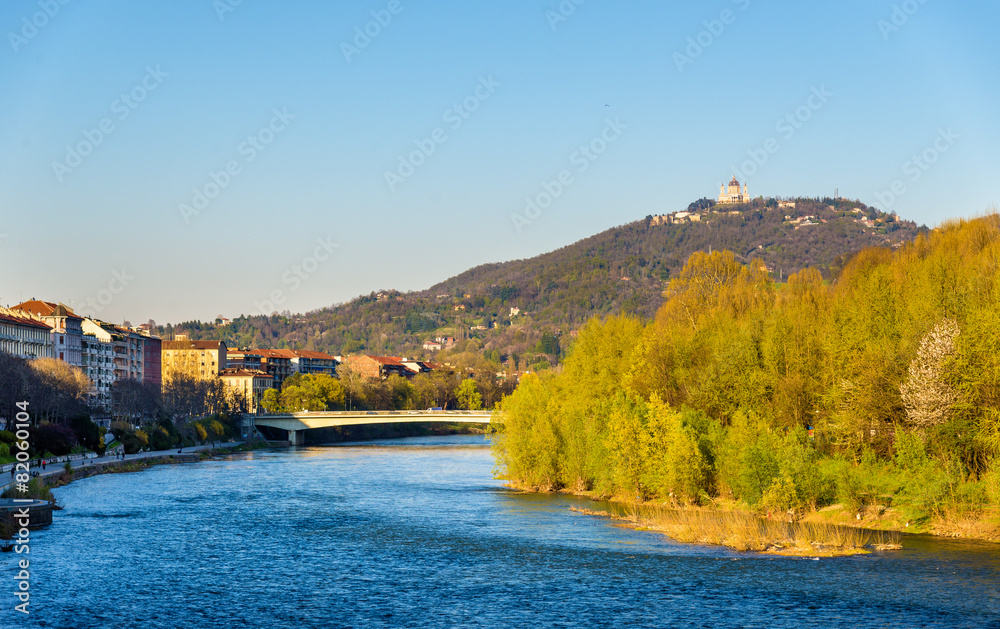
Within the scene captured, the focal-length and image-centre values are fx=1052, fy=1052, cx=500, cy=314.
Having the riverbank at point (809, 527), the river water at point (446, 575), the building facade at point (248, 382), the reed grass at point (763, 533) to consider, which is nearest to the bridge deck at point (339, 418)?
the building facade at point (248, 382)

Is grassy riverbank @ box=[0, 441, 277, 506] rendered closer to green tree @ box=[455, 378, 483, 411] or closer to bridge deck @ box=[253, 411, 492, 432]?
bridge deck @ box=[253, 411, 492, 432]

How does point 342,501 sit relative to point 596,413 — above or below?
below

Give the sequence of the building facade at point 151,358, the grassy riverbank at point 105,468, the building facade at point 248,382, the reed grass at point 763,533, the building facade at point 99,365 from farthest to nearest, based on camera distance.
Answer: the building facade at point 248,382 < the building facade at point 151,358 < the building facade at point 99,365 < the grassy riverbank at point 105,468 < the reed grass at point 763,533

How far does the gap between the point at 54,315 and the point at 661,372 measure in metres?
94.9

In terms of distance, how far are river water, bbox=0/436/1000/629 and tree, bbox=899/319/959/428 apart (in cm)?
556

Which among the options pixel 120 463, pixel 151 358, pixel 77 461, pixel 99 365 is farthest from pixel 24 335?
pixel 151 358

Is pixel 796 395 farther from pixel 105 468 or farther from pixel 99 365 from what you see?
pixel 99 365

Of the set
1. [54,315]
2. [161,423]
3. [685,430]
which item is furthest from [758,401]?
[54,315]

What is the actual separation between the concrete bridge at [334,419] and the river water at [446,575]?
69910 millimetres

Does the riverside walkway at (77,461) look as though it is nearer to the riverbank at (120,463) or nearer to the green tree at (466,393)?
the riverbank at (120,463)

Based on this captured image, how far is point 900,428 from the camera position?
150 feet

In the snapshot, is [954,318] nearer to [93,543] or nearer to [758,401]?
[758,401]

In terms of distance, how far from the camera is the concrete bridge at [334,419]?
130250 mm

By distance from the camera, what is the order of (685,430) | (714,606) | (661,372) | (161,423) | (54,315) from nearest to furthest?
(714,606) < (685,430) < (661,372) < (161,423) < (54,315)
